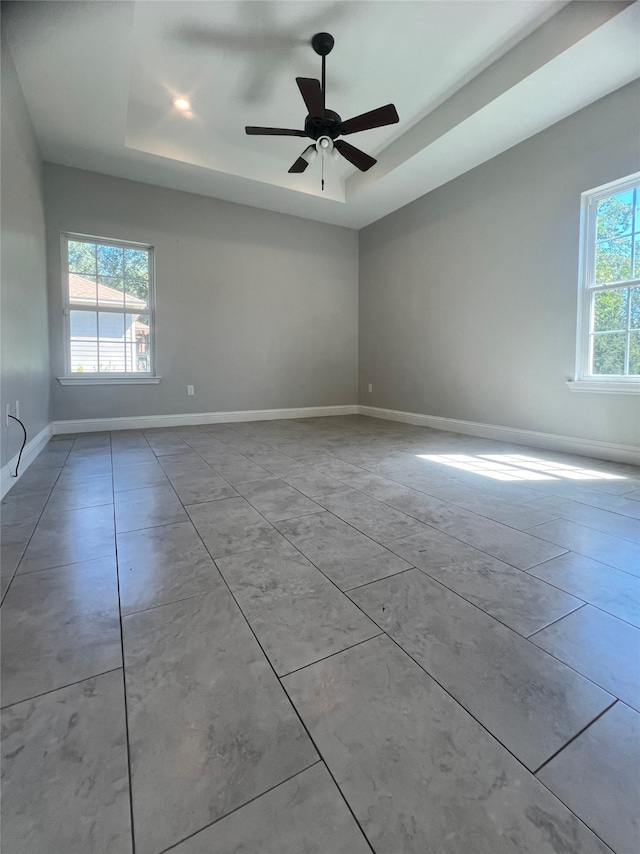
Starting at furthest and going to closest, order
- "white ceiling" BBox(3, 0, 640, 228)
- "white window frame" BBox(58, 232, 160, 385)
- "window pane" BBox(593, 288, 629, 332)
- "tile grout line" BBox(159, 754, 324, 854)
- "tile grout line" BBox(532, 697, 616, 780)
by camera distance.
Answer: "white window frame" BBox(58, 232, 160, 385)
"window pane" BBox(593, 288, 629, 332)
"white ceiling" BBox(3, 0, 640, 228)
"tile grout line" BBox(532, 697, 616, 780)
"tile grout line" BBox(159, 754, 324, 854)

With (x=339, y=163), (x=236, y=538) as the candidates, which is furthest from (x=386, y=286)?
(x=236, y=538)

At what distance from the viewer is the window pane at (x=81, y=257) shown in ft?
13.9

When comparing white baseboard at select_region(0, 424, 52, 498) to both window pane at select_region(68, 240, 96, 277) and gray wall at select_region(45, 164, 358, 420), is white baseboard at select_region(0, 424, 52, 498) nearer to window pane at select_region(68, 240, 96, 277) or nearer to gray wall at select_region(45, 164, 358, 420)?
gray wall at select_region(45, 164, 358, 420)

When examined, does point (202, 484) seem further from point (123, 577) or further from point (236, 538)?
point (123, 577)

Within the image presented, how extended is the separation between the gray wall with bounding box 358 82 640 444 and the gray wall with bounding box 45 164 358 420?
2.97ft

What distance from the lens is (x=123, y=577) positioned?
54.2 inches

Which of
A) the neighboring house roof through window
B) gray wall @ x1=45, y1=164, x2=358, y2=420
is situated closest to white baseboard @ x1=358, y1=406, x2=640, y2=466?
gray wall @ x1=45, y1=164, x2=358, y2=420

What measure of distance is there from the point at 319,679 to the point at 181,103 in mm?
4585

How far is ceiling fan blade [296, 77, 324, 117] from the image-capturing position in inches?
104

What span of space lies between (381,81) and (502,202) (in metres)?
1.62

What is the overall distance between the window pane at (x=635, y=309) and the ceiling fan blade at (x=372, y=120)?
7.62 ft

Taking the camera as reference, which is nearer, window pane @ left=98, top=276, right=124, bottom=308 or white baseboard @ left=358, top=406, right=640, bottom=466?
white baseboard @ left=358, top=406, right=640, bottom=466

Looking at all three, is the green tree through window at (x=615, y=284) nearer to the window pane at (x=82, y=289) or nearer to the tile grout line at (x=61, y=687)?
the tile grout line at (x=61, y=687)

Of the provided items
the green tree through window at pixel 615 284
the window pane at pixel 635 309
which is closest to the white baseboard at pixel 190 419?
the green tree through window at pixel 615 284
